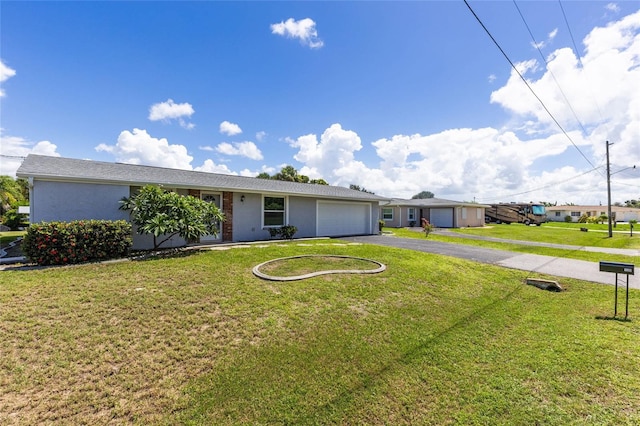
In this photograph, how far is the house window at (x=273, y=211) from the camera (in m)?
13.6

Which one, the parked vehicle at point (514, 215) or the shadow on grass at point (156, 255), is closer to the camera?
the shadow on grass at point (156, 255)

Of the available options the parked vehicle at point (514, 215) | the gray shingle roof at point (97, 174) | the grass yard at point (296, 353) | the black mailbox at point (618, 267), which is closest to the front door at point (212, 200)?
the gray shingle roof at point (97, 174)

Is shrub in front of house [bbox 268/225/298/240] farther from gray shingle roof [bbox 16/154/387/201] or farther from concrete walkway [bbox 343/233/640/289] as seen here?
concrete walkway [bbox 343/233/640/289]

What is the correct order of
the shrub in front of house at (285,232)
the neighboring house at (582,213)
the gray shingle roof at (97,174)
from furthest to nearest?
the neighboring house at (582,213) → the shrub in front of house at (285,232) → the gray shingle roof at (97,174)

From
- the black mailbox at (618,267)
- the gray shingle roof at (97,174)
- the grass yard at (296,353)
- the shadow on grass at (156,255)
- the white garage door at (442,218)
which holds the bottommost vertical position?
the grass yard at (296,353)

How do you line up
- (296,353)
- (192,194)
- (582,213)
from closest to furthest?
(296,353), (192,194), (582,213)

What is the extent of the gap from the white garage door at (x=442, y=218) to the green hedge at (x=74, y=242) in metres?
28.6

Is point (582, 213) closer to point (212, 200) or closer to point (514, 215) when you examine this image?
point (514, 215)

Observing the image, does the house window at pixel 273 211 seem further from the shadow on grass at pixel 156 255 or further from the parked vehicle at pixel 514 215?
the parked vehicle at pixel 514 215

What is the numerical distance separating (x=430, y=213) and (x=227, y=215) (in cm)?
2456

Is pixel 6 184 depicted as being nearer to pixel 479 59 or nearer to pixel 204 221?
pixel 204 221

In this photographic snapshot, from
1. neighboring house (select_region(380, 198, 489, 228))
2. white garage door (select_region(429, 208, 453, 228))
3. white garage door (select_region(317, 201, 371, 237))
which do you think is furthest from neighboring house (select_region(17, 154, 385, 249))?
white garage door (select_region(429, 208, 453, 228))

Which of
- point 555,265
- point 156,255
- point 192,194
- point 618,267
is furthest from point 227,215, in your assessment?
point 555,265

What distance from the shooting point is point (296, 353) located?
3.76 meters
